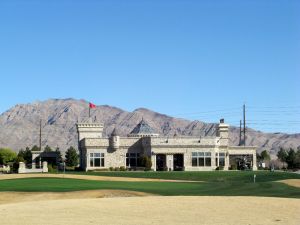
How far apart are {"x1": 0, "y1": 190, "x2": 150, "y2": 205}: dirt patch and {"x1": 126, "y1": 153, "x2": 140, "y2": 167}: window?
45.8m

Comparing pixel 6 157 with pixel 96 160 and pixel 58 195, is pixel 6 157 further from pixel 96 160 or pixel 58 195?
pixel 58 195

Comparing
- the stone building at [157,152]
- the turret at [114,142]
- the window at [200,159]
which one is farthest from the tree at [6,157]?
the window at [200,159]

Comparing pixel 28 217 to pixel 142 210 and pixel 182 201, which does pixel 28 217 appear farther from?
pixel 182 201

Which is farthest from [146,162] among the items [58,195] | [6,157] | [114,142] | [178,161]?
[6,157]

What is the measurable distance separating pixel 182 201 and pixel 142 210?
18.4ft

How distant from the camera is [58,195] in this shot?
39875mm

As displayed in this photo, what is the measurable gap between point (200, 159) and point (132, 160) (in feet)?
33.6

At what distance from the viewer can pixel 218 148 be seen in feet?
295

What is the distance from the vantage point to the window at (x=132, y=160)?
3465 inches

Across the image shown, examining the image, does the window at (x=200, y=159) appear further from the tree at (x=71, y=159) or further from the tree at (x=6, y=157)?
the tree at (x=6, y=157)

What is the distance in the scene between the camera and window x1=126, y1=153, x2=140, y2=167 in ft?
289

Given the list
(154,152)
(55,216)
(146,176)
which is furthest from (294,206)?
(154,152)

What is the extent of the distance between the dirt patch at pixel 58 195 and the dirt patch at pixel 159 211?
11.4ft

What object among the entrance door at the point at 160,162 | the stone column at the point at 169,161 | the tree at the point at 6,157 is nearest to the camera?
the stone column at the point at 169,161
